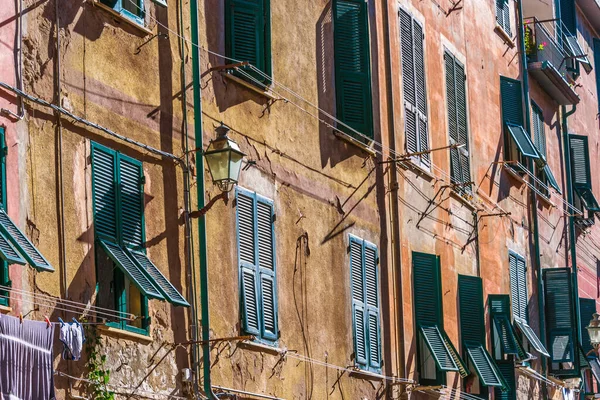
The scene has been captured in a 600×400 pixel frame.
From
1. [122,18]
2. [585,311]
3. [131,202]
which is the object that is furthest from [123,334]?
[585,311]

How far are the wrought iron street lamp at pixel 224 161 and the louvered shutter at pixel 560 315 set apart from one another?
12.9 meters

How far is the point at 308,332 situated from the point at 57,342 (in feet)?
16.9

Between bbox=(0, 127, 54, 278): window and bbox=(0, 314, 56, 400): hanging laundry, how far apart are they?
0.46m

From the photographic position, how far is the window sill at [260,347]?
17.1 m

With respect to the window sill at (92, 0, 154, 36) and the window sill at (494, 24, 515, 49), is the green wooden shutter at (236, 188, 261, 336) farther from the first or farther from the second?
the window sill at (494, 24, 515, 49)

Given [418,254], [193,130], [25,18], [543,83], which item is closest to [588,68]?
[543,83]

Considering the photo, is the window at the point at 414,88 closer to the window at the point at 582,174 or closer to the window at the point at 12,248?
the window at the point at 582,174

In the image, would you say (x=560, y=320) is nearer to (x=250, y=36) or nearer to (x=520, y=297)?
(x=520, y=297)

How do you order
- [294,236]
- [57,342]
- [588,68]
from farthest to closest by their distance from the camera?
[588,68], [294,236], [57,342]

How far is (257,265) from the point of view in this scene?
1767 centimetres

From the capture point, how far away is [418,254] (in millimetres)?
21812

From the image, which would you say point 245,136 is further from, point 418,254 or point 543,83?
point 543,83

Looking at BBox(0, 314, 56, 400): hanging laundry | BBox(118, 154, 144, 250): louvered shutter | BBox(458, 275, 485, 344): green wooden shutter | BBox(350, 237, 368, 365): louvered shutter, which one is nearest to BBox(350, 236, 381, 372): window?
BBox(350, 237, 368, 365): louvered shutter

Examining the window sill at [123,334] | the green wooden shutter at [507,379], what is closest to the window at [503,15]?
the green wooden shutter at [507,379]
